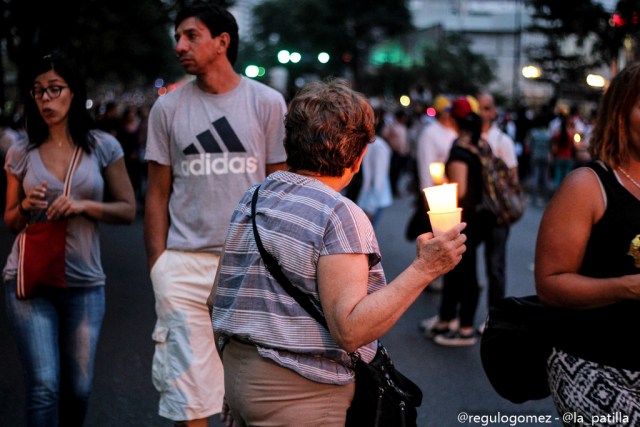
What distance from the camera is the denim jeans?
12.7 feet

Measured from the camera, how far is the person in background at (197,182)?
13.2 feet

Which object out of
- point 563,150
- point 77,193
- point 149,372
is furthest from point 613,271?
point 563,150

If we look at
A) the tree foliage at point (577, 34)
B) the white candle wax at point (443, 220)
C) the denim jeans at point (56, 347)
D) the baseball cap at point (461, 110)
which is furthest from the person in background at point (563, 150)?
the white candle wax at point (443, 220)

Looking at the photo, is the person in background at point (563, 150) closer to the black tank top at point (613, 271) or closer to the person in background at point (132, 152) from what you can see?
the person in background at point (132, 152)

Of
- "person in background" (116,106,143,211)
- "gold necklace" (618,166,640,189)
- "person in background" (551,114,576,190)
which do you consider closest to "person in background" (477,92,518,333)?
"gold necklace" (618,166,640,189)

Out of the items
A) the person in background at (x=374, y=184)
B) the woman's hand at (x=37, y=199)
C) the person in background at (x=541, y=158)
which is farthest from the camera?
the person in background at (x=541, y=158)

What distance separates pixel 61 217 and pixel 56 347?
0.56 meters

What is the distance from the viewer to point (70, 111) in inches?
167

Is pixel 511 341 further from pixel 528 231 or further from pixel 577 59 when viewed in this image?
pixel 577 59

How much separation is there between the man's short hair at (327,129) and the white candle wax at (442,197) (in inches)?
14.7

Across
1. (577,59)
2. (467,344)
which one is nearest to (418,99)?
(467,344)

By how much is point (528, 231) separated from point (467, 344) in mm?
7687

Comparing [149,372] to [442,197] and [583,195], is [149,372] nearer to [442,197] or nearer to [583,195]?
[583,195]

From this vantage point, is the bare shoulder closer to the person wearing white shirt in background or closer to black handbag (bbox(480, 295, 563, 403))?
black handbag (bbox(480, 295, 563, 403))
